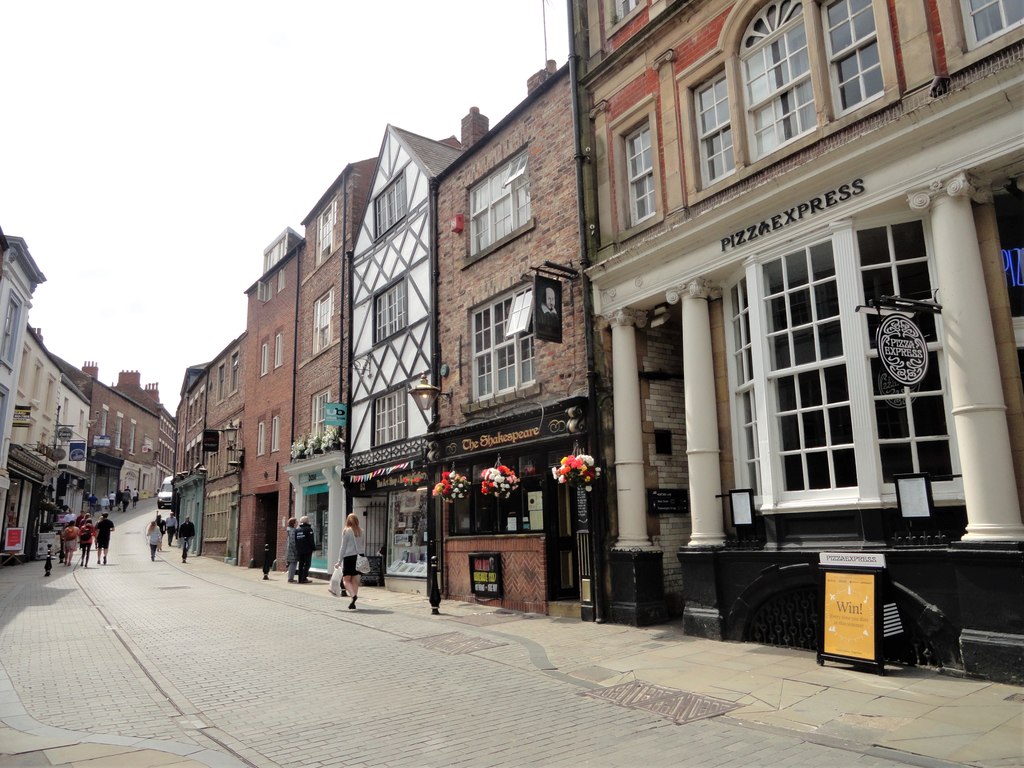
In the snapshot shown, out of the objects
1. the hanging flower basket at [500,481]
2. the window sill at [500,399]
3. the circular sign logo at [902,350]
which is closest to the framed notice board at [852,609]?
the circular sign logo at [902,350]

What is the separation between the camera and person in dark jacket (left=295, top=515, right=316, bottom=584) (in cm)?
1880

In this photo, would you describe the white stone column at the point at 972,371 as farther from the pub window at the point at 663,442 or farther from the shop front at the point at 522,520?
the shop front at the point at 522,520

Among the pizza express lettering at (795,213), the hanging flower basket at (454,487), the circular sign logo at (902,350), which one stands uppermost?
the pizza express lettering at (795,213)

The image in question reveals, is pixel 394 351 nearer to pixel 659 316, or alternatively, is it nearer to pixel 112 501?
pixel 659 316

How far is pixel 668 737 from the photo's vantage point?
17.1 ft

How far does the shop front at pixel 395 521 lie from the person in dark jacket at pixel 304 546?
1.35m

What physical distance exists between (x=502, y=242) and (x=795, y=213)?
648 centimetres

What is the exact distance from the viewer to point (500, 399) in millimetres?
13508

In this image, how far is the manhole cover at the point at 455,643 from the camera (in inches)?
353

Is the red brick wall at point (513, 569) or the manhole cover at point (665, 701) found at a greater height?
the red brick wall at point (513, 569)

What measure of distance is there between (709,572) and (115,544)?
1339 inches

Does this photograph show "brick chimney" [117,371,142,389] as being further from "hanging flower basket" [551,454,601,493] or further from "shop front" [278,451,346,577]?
"hanging flower basket" [551,454,601,493]

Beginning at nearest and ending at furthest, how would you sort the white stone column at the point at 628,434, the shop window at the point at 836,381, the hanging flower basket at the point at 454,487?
the shop window at the point at 836,381, the white stone column at the point at 628,434, the hanging flower basket at the point at 454,487

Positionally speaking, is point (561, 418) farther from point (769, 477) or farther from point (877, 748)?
point (877, 748)
